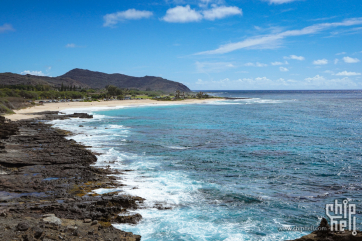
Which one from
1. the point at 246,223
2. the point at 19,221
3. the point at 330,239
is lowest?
the point at 246,223

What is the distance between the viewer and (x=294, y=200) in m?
12.3

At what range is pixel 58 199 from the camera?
1100 centimetres

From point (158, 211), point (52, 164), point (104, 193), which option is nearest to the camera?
point (158, 211)

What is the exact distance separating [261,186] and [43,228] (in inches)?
420

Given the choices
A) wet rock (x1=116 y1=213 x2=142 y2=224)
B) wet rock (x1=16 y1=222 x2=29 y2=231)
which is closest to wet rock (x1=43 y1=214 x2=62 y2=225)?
wet rock (x1=16 y1=222 x2=29 y2=231)

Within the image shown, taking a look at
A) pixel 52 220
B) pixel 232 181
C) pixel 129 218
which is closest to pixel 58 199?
pixel 52 220

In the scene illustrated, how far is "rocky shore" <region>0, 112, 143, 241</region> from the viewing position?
792 cm

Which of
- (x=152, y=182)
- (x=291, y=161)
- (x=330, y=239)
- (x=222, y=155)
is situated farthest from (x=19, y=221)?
(x=291, y=161)

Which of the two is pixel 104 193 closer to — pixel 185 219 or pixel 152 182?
pixel 152 182

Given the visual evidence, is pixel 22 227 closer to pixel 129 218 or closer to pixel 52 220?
pixel 52 220
